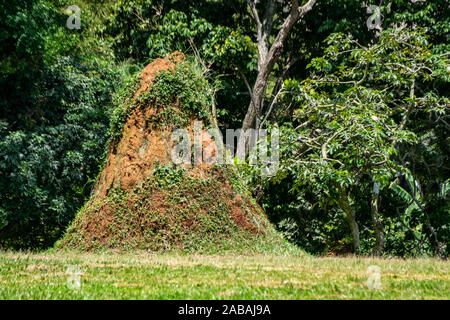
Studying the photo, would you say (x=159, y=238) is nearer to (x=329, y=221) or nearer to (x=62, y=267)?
(x=62, y=267)

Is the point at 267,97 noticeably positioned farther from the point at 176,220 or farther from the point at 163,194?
the point at 176,220

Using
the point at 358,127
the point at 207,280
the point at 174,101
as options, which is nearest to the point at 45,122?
the point at 174,101

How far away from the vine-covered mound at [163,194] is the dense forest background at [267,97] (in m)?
1.12

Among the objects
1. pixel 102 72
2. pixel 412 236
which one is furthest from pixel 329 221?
pixel 102 72

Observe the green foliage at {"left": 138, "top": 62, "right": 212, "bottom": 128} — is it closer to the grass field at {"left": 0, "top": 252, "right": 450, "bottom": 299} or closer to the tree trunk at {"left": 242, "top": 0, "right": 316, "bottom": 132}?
the grass field at {"left": 0, "top": 252, "right": 450, "bottom": 299}

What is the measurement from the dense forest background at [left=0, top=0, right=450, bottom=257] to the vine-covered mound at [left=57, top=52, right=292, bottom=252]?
1122 mm

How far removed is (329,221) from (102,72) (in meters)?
9.41

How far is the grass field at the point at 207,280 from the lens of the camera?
524 cm

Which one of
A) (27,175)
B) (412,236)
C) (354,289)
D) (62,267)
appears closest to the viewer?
(354,289)

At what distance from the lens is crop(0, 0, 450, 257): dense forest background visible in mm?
12758

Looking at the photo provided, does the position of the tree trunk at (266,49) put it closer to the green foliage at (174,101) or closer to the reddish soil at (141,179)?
the green foliage at (174,101)

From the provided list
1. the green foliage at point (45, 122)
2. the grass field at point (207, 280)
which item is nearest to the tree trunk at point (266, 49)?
the green foliage at point (45, 122)

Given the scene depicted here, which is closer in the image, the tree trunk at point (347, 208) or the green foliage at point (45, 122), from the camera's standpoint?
the tree trunk at point (347, 208)

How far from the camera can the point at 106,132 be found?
1612 cm
